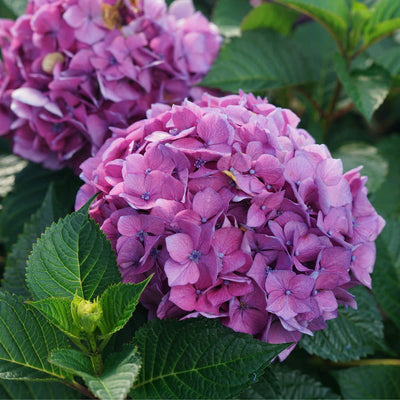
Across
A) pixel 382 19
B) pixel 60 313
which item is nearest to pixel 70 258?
pixel 60 313

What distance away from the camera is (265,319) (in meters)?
0.80

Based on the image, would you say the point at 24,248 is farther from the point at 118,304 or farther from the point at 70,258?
the point at 118,304

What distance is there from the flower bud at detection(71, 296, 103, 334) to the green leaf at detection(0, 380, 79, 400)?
20 cm

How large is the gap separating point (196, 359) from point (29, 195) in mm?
783

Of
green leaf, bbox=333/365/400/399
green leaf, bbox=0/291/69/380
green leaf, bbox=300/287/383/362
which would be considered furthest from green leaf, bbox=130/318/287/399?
green leaf, bbox=333/365/400/399

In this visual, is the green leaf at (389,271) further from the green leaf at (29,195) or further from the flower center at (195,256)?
the green leaf at (29,195)

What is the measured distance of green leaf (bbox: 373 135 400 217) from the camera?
153 centimetres

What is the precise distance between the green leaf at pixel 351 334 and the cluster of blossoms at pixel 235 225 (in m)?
0.17

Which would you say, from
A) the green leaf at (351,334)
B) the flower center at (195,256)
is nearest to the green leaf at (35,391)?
the flower center at (195,256)

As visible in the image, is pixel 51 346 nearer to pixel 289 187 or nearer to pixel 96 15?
pixel 289 187

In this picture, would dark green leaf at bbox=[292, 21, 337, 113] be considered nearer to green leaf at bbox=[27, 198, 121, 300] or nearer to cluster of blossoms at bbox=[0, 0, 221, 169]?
cluster of blossoms at bbox=[0, 0, 221, 169]

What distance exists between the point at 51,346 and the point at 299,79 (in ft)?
3.20

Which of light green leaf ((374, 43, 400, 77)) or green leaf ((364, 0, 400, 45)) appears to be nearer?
green leaf ((364, 0, 400, 45))

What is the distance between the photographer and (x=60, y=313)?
75 cm
